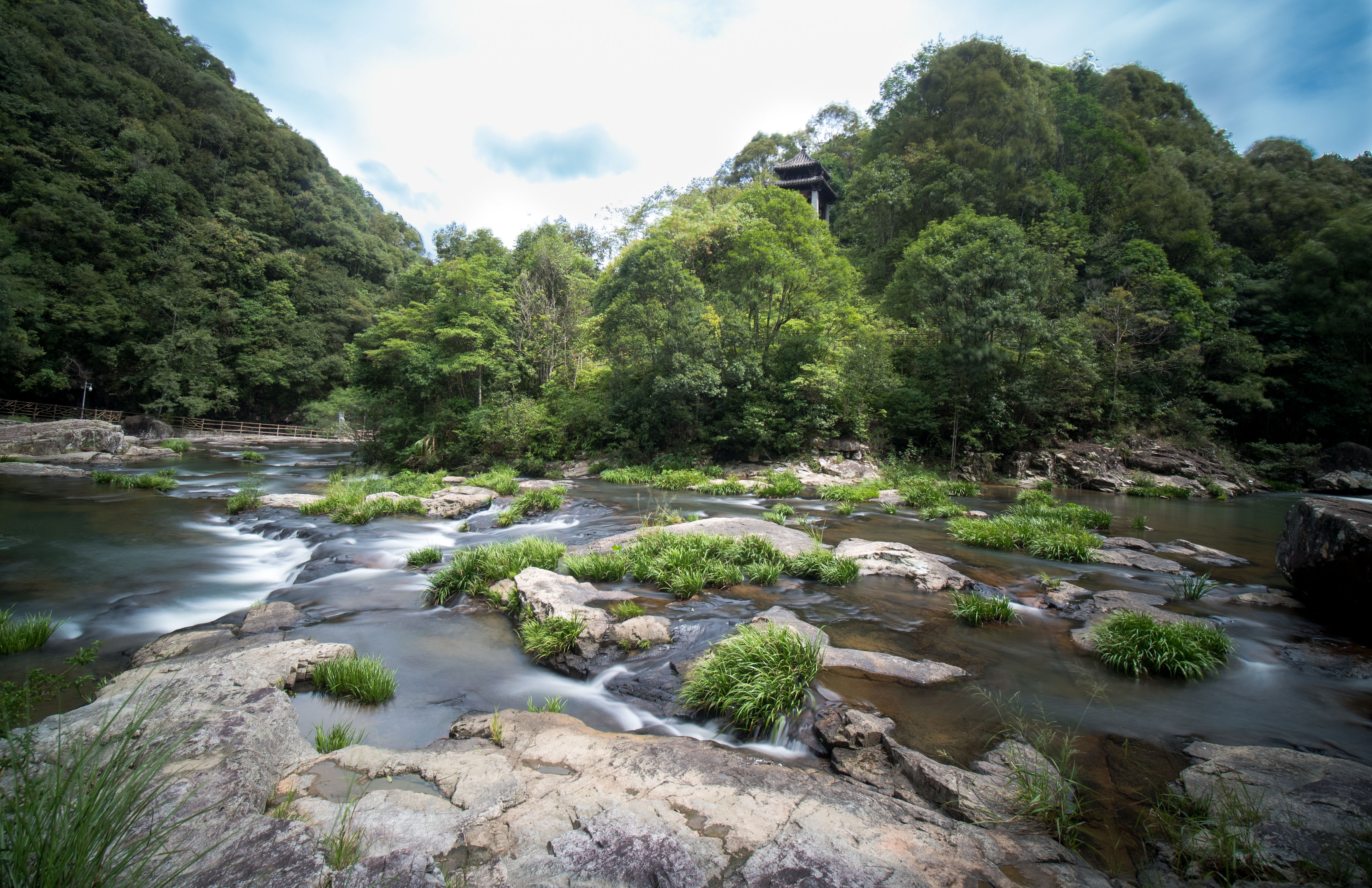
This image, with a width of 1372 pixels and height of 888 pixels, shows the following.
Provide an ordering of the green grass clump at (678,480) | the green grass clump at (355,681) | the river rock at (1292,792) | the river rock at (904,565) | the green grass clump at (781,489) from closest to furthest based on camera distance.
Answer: the river rock at (1292,792) → the green grass clump at (355,681) → the river rock at (904,565) → the green grass clump at (781,489) → the green grass clump at (678,480)

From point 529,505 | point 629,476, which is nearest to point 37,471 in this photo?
point 529,505

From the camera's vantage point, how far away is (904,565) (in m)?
8.68

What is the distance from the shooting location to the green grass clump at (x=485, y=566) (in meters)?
7.91

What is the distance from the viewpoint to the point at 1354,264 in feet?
93.2

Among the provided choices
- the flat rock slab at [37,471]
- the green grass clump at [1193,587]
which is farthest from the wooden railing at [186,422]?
the green grass clump at [1193,587]

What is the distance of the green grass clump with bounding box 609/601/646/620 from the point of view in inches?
263

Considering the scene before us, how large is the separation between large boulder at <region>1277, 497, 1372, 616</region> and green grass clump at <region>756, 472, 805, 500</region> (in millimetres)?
12609

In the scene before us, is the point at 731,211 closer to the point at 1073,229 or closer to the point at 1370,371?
the point at 1073,229

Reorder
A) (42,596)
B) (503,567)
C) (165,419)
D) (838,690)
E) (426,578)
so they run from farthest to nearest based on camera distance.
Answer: (165,419) → (426,578) → (503,567) → (42,596) → (838,690)

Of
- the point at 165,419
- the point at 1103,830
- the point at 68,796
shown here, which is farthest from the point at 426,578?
the point at 165,419

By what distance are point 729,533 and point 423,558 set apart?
567 centimetres

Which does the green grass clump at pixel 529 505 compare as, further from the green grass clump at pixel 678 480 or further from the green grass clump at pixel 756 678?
the green grass clump at pixel 756 678

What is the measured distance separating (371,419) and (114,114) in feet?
206

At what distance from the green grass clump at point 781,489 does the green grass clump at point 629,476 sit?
215 inches
